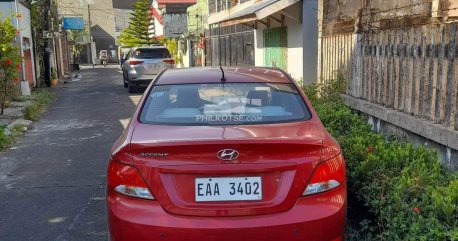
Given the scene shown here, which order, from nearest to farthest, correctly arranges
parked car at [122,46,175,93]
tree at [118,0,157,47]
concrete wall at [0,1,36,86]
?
concrete wall at [0,1,36,86]
parked car at [122,46,175,93]
tree at [118,0,157,47]

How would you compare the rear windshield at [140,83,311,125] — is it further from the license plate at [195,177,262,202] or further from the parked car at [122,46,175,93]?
the parked car at [122,46,175,93]

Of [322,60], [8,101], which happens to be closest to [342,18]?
[322,60]

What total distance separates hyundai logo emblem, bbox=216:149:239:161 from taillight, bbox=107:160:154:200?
1.59 ft

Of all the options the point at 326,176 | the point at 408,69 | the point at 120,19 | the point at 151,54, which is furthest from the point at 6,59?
the point at 120,19

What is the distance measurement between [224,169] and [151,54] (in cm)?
1502

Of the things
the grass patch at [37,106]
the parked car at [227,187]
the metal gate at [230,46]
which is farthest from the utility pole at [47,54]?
the parked car at [227,187]

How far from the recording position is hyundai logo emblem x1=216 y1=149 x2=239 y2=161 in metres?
2.75

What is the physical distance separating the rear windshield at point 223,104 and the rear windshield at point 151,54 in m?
13.6

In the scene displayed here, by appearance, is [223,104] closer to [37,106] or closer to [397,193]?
[397,193]

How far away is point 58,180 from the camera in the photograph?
19.4 feet


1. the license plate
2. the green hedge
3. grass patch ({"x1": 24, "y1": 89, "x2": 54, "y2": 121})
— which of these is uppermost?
the license plate

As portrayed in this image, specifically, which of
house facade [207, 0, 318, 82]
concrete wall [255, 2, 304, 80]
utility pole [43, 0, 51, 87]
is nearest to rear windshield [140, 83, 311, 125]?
house facade [207, 0, 318, 82]

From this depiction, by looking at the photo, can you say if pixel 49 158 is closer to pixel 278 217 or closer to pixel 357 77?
pixel 357 77

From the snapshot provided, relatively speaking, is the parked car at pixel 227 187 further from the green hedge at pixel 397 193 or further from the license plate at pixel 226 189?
the green hedge at pixel 397 193
